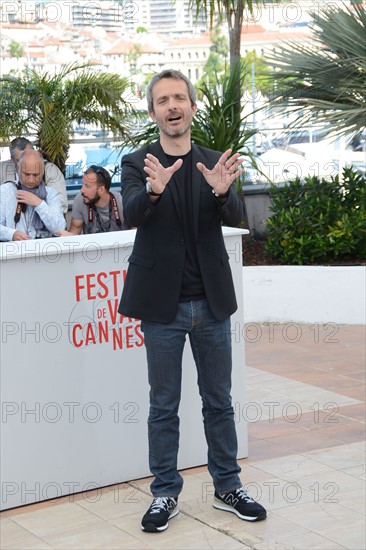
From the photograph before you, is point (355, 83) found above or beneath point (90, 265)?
above

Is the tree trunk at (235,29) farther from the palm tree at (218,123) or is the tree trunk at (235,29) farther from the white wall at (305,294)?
the white wall at (305,294)

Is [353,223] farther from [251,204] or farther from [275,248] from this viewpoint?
[251,204]

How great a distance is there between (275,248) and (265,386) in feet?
8.93

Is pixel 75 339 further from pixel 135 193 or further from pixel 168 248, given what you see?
pixel 135 193

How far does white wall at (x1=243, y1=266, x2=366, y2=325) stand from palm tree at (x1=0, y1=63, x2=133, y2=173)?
6.80 ft

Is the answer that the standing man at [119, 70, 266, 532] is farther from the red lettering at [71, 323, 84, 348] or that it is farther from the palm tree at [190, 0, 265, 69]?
the palm tree at [190, 0, 265, 69]

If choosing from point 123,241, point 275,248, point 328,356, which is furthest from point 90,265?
point 275,248

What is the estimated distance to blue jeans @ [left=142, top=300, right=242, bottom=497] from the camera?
165 inches

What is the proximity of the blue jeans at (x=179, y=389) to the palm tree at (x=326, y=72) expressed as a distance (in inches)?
205

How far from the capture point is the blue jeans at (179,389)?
165 inches

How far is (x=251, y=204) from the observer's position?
1070 centimetres

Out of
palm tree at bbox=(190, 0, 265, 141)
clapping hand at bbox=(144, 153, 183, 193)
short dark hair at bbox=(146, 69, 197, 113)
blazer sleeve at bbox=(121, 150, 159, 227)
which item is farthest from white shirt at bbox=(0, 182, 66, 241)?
palm tree at bbox=(190, 0, 265, 141)

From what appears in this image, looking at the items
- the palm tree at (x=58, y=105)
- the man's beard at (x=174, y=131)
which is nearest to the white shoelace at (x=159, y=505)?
the man's beard at (x=174, y=131)

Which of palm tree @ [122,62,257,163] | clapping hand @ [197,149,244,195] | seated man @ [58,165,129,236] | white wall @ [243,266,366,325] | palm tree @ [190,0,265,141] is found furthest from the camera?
palm tree @ [190,0,265,141]
